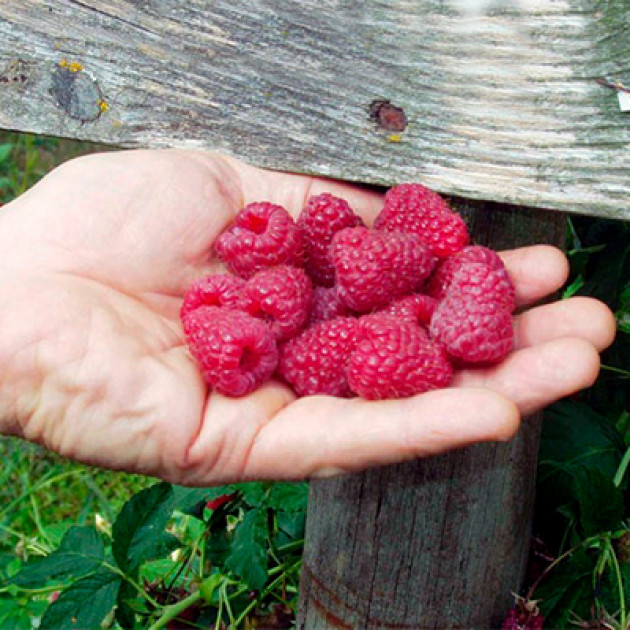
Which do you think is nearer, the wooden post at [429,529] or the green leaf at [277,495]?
the wooden post at [429,529]

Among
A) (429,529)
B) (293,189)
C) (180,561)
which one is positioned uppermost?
(293,189)

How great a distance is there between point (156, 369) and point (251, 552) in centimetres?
50

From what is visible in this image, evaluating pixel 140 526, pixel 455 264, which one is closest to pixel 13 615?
pixel 140 526

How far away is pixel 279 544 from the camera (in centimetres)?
171

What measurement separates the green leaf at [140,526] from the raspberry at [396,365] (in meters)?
0.45

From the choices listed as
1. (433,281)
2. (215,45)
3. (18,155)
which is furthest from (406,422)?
(18,155)

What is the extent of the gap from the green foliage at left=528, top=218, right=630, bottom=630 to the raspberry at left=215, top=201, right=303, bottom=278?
0.56m

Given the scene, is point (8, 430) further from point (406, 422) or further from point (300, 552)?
point (300, 552)

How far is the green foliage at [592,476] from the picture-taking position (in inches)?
55.2

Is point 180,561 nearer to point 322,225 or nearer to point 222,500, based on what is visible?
point 222,500

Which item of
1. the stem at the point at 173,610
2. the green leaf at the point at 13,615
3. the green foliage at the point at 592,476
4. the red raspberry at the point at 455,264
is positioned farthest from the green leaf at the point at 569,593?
the green leaf at the point at 13,615

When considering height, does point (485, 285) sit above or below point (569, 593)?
above

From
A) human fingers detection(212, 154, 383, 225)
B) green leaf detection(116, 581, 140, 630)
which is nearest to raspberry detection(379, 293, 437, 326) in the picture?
human fingers detection(212, 154, 383, 225)

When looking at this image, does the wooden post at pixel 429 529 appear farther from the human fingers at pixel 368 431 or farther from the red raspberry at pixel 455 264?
the human fingers at pixel 368 431
